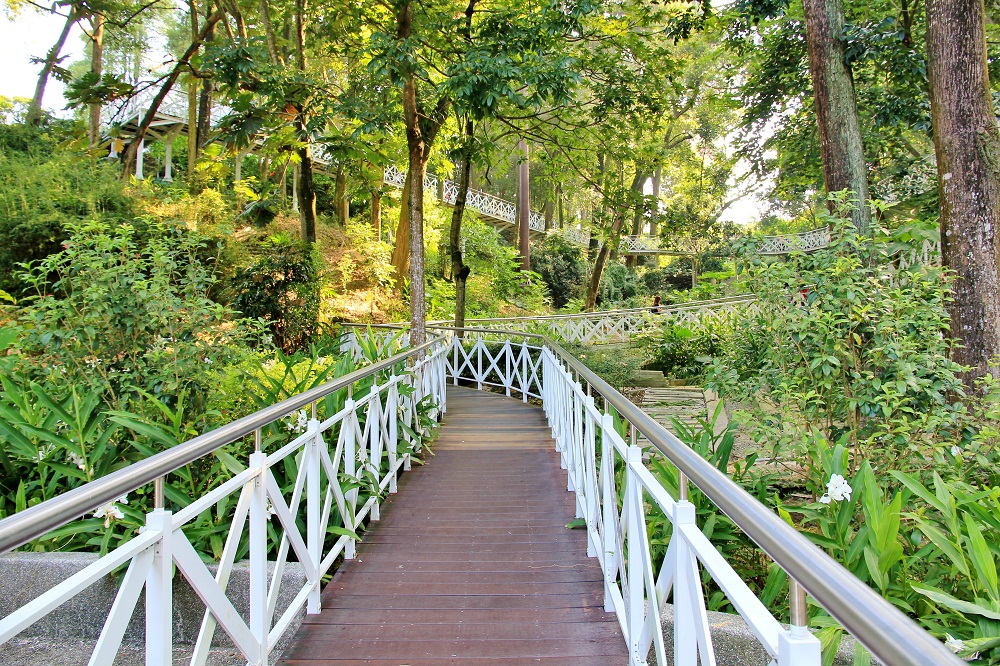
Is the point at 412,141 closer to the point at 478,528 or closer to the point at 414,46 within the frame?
the point at 414,46

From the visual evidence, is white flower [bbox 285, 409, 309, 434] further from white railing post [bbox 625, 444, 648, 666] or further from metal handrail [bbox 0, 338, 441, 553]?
white railing post [bbox 625, 444, 648, 666]

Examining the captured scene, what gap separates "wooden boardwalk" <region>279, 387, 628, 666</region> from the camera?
2447mm

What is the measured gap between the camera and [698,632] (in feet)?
4.78

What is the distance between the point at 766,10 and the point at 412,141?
427cm

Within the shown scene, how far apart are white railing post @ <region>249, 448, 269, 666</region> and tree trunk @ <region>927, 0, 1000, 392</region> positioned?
4.97 meters

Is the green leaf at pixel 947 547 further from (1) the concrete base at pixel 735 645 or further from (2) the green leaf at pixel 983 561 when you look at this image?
(1) the concrete base at pixel 735 645

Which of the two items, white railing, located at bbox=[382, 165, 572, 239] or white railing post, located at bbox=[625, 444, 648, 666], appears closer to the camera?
white railing post, located at bbox=[625, 444, 648, 666]

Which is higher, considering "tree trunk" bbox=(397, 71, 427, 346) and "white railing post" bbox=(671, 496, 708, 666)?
"tree trunk" bbox=(397, 71, 427, 346)

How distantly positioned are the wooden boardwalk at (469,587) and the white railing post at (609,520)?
122 mm

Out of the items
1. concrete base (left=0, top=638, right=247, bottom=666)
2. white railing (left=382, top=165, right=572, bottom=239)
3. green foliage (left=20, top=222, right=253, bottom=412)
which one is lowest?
concrete base (left=0, top=638, right=247, bottom=666)

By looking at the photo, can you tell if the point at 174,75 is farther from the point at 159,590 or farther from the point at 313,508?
the point at 159,590

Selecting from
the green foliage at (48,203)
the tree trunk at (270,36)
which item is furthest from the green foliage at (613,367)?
the green foliage at (48,203)

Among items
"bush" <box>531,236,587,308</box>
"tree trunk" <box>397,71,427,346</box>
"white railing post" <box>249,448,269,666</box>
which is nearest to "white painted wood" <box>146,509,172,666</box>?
"white railing post" <box>249,448,269,666</box>

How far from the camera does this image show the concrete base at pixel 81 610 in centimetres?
260
